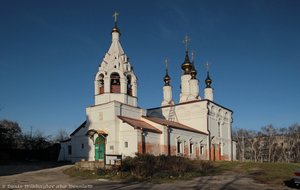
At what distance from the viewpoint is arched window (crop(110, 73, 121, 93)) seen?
2944cm

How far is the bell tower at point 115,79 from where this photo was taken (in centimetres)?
2920

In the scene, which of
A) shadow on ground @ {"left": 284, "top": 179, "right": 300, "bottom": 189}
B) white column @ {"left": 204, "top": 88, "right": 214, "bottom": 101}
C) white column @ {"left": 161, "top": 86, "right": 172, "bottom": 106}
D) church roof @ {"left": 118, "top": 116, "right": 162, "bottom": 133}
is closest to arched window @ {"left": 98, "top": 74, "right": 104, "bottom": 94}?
church roof @ {"left": 118, "top": 116, "right": 162, "bottom": 133}

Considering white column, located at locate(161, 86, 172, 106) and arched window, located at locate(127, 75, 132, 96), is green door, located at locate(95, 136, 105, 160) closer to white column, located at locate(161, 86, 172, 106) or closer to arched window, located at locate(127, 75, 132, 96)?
arched window, located at locate(127, 75, 132, 96)

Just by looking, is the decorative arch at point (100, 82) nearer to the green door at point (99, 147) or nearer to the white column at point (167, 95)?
the green door at point (99, 147)

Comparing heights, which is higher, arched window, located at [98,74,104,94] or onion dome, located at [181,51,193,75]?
onion dome, located at [181,51,193,75]

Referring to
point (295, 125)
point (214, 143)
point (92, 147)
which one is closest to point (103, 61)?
point (92, 147)

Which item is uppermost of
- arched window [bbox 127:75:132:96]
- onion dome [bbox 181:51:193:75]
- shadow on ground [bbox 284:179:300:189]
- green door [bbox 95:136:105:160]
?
onion dome [bbox 181:51:193:75]

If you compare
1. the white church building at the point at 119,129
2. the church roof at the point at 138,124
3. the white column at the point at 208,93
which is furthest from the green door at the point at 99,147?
the white column at the point at 208,93

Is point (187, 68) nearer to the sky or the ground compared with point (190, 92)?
nearer to the sky

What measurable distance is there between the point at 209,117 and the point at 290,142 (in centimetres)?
3002

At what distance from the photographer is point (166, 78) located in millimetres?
46656

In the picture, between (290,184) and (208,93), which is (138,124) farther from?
(208,93)

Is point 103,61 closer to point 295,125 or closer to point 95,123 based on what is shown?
point 95,123

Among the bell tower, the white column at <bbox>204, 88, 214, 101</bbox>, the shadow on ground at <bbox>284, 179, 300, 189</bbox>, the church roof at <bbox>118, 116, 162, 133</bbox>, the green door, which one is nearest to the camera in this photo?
the shadow on ground at <bbox>284, 179, 300, 189</bbox>
